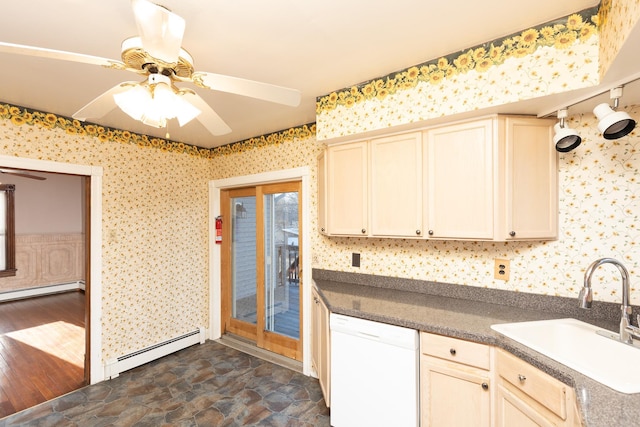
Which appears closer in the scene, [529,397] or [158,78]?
[158,78]

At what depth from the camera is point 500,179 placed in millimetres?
1646

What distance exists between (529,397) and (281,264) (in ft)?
7.76

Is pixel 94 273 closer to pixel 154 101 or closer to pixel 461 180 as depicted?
pixel 154 101

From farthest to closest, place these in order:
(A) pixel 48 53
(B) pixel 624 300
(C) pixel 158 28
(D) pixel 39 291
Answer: (D) pixel 39 291
(B) pixel 624 300
(A) pixel 48 53
(C) pixel 158 28

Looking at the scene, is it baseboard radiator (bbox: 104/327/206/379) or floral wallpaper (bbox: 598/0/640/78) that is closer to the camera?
floral wallpaper (bbox: 598/0/640/78)

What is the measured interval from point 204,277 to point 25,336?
96.2 inches

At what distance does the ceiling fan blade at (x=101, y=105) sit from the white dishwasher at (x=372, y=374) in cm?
169

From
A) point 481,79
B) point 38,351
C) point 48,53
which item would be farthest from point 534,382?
point 38,351

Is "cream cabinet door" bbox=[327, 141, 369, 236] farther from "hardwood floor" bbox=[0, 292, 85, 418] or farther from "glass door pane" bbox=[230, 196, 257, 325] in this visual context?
"hardwood floor" bbox=[0, 292, 85, 418]

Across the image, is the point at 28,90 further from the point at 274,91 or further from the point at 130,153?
the point at 274,91

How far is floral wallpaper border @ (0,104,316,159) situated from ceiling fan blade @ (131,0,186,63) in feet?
6.21

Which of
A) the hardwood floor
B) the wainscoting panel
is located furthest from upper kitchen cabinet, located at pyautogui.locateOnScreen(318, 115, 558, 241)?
the wainscoting panel

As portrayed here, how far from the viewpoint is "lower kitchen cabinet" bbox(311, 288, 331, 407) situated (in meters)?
2.08

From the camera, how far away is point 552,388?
3.77 ft
